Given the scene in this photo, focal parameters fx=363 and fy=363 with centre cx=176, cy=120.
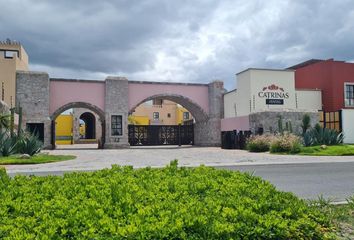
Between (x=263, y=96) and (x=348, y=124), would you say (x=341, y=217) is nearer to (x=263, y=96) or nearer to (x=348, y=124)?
(x=263, y=96)

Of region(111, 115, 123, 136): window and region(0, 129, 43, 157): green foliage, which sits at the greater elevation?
region(111, 115, 123, 136): window

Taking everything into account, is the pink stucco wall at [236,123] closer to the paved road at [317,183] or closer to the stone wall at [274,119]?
the stone wall at [274,119]

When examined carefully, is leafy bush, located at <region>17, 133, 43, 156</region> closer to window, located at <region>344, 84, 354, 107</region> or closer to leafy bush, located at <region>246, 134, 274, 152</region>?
leafy bush, located at <region>246, 134, 274, 152</region>

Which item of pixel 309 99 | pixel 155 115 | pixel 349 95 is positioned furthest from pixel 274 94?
pixel 155 115

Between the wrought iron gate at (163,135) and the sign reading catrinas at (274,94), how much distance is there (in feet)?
37.1

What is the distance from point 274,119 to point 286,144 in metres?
6.36

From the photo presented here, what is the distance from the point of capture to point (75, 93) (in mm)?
34188

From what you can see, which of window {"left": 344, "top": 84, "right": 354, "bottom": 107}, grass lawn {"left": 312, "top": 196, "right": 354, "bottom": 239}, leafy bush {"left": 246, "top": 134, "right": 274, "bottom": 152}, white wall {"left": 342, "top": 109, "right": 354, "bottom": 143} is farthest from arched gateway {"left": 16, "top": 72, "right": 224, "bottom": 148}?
grass lawn {"left": 312, "top": 196, "right": 354, "bottom": 239}

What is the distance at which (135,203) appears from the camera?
3891mm

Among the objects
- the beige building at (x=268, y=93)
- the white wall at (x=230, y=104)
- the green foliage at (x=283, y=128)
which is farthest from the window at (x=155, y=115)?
the green foliage at (x=283, y=128)

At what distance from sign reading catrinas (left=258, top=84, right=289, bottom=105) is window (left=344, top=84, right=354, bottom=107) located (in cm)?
640

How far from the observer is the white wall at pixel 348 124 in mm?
32688

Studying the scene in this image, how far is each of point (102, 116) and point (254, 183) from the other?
3129 centimetres

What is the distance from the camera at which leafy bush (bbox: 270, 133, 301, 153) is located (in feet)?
74.7
